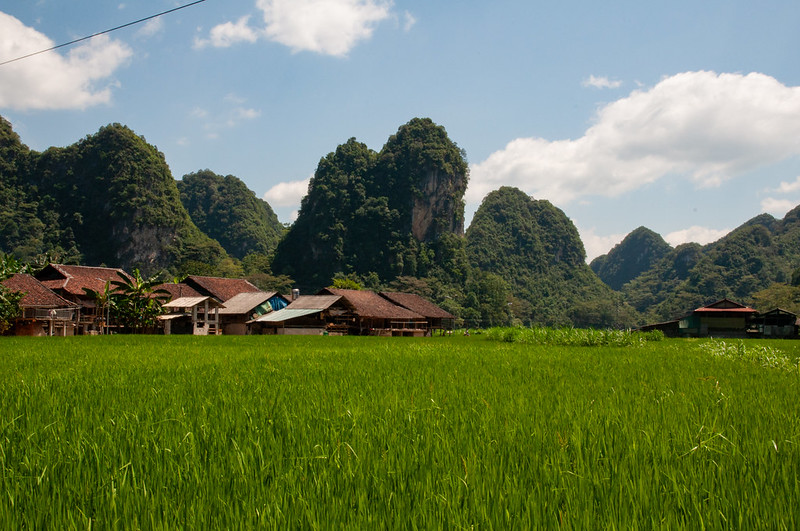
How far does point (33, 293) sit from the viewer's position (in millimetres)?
24844

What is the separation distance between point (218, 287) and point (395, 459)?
1674 inches

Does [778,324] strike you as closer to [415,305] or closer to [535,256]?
[415,305]

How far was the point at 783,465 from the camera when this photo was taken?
6.87 ft

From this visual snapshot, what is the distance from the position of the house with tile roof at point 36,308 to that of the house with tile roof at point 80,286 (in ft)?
9.59

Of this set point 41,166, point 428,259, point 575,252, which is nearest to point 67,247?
point 41,166

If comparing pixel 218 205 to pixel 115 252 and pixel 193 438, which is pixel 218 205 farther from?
pixel 193 438

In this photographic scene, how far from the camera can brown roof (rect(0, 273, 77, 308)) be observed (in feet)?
78.9

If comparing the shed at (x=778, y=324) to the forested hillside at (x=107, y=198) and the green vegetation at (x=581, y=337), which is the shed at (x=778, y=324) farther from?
the forested hillside at (x=107, y=198)

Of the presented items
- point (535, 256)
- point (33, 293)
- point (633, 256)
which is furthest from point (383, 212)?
point (633, 256)

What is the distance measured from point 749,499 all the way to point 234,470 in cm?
191

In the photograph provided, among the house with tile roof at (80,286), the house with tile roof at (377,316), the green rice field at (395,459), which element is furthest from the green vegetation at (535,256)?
the green rice field at (395,459)

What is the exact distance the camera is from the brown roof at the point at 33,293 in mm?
24062

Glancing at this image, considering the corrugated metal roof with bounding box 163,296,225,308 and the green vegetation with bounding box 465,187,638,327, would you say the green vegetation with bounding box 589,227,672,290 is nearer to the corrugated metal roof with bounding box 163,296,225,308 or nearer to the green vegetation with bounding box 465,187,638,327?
the green vegetation with bounding box 465,187,638,327

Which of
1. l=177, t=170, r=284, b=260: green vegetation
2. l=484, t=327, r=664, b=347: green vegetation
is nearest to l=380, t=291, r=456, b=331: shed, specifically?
l=484, t=327, r=664, b=347: green vegetation
